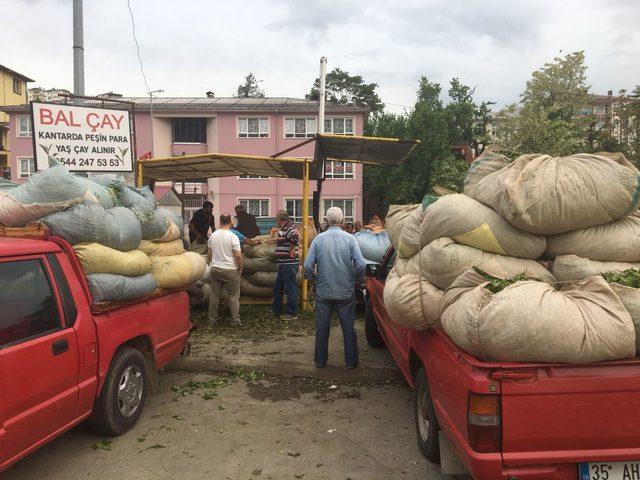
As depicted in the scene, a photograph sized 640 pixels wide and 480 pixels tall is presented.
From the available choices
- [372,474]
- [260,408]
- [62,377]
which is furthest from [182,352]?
[372,474]

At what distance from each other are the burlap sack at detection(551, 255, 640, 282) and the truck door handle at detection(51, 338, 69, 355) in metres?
3.22

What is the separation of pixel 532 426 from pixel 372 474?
1483 millimetres

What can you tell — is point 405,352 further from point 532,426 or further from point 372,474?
point 532,426

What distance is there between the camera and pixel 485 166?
13.4ft

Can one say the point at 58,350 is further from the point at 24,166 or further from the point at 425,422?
the point at 24,166

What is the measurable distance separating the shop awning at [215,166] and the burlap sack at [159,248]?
9.64ft

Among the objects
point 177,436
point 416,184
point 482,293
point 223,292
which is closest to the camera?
point 482,293

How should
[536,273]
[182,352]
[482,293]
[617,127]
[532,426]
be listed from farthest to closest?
[617,127]
[182,352]
[536,273]
[482,293]
[532,426]

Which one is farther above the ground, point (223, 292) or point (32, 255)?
point (32, 255)

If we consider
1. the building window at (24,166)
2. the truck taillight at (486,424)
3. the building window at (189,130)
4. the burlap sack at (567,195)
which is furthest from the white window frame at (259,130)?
the truck taillight at (486,424)

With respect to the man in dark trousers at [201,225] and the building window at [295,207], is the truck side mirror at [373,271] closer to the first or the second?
the man in dark trousers at [201,225]

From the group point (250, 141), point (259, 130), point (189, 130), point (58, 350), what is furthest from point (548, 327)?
point (189, 130)

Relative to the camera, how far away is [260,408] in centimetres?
492

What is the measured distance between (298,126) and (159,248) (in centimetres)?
3081
